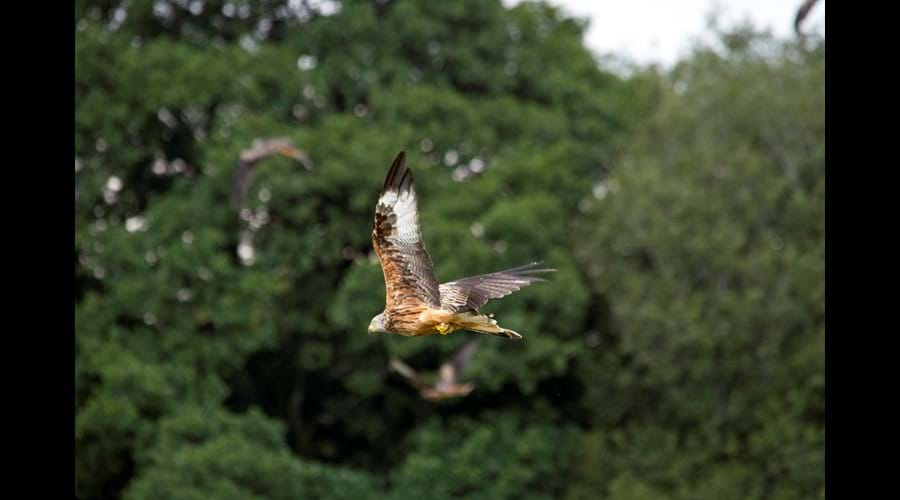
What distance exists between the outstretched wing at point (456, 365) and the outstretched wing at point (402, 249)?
9.41 metres

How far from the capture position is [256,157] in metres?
15.6

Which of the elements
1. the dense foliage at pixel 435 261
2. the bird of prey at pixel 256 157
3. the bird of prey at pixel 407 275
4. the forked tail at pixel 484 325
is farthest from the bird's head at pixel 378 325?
the dense foliage at pixel 435 261

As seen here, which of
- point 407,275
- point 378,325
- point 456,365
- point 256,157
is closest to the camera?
point 407,275

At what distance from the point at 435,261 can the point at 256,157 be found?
245 cm

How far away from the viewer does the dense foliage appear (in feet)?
56.3

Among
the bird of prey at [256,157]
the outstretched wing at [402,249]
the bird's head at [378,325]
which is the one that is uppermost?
the bird of prey at [256,157]

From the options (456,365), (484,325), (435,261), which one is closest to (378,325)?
(484,325)

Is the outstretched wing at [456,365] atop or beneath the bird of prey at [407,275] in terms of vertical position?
atop

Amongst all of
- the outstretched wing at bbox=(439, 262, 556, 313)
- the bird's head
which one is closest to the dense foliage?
the outstretched wing at bbox=(439, 262, 556, 313)

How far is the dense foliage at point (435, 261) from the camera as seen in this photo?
675 inches

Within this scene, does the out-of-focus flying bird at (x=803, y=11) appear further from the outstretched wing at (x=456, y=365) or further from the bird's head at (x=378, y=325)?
the outstretched wing at (x=456, y=365)

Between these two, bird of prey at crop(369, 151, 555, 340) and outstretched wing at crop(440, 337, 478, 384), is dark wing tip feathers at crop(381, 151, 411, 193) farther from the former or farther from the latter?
outstretched wing at crop(440, 337, 478, 384)

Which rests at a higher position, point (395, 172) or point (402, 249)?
point (395, 172)

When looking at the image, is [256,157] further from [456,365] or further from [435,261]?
[456,365]
